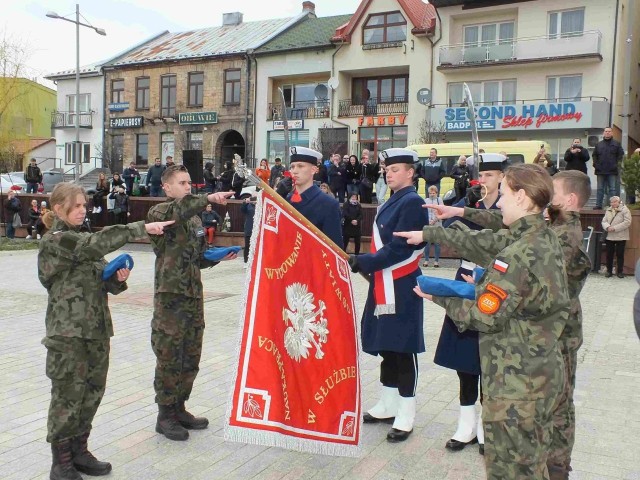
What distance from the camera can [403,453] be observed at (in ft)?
14.7

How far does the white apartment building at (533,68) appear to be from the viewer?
27453mm

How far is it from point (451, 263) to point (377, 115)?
1826cm

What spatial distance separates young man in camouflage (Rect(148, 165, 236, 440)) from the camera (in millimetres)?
4641

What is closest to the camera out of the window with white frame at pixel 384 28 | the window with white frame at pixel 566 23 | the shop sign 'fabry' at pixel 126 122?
the window with white frame at pixel 566 23

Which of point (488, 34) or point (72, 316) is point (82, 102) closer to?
point (488, 34)

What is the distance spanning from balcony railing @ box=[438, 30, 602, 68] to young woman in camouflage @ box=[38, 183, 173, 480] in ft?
91.1

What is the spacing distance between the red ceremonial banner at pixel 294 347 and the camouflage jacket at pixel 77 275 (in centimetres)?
83

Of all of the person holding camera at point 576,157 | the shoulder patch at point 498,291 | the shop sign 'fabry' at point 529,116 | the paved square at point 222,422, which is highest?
the shop sign 'fabry' at point 529,116

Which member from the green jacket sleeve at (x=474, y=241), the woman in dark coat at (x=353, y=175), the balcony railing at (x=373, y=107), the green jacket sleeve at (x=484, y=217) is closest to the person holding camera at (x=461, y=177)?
the woman in dark coat at (x=353, y=175)

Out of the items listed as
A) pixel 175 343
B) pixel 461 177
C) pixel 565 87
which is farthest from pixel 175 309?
pixel 565 87

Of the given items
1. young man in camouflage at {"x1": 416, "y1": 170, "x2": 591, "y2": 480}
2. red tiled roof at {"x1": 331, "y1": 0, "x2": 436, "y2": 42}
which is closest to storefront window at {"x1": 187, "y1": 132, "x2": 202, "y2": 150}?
red tiled roof at {"x1": 331, "y1": 0, "x2": 436, "y2": 42}

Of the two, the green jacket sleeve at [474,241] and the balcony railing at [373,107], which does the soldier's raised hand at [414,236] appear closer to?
the green jacket sleeve at [474,241]

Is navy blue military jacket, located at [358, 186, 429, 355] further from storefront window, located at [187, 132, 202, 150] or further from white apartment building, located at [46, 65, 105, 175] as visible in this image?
white apartment building, located at [46, 65, 105, 175]

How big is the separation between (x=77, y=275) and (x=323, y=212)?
1.87 m
